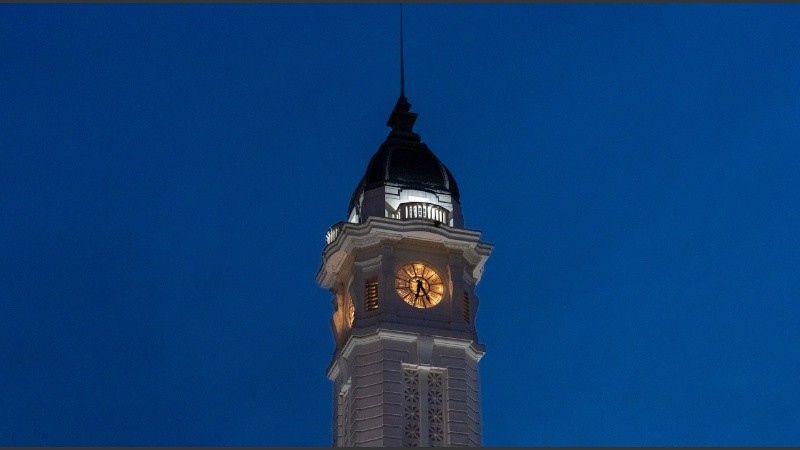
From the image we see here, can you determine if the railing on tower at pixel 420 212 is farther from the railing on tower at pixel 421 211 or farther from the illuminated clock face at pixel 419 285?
the illuminated clock face at pixel 419 285

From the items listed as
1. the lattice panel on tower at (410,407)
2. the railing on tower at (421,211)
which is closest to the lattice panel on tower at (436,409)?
the lattice panel on tower at (410,407)

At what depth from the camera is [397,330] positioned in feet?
212

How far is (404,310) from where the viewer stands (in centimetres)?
6575

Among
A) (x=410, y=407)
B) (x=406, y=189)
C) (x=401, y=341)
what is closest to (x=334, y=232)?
(x=406, y=189)

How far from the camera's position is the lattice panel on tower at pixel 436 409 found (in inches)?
2482

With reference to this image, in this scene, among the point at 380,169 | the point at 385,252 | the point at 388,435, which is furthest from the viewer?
the point at 380,169

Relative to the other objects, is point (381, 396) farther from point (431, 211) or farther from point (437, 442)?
point (431, 211)

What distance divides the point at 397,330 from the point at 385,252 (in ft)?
13.4

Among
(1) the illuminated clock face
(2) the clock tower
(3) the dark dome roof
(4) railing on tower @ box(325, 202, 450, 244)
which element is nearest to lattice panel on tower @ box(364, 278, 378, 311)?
(2) the clock tower

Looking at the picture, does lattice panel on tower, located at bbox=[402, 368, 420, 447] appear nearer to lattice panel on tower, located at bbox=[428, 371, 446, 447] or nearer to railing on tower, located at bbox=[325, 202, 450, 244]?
lattice panel on tower, located at bbox=[428, 371, 446, 447]

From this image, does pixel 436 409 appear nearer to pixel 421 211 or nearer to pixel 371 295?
pixel 371 295

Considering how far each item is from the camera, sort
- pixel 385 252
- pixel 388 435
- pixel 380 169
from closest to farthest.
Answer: pixel 388 435, pixel 385 252, pixel 380 169

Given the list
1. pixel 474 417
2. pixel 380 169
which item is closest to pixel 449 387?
pixel 474 417

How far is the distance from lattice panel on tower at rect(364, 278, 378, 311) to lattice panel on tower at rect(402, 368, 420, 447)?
3554 mm
